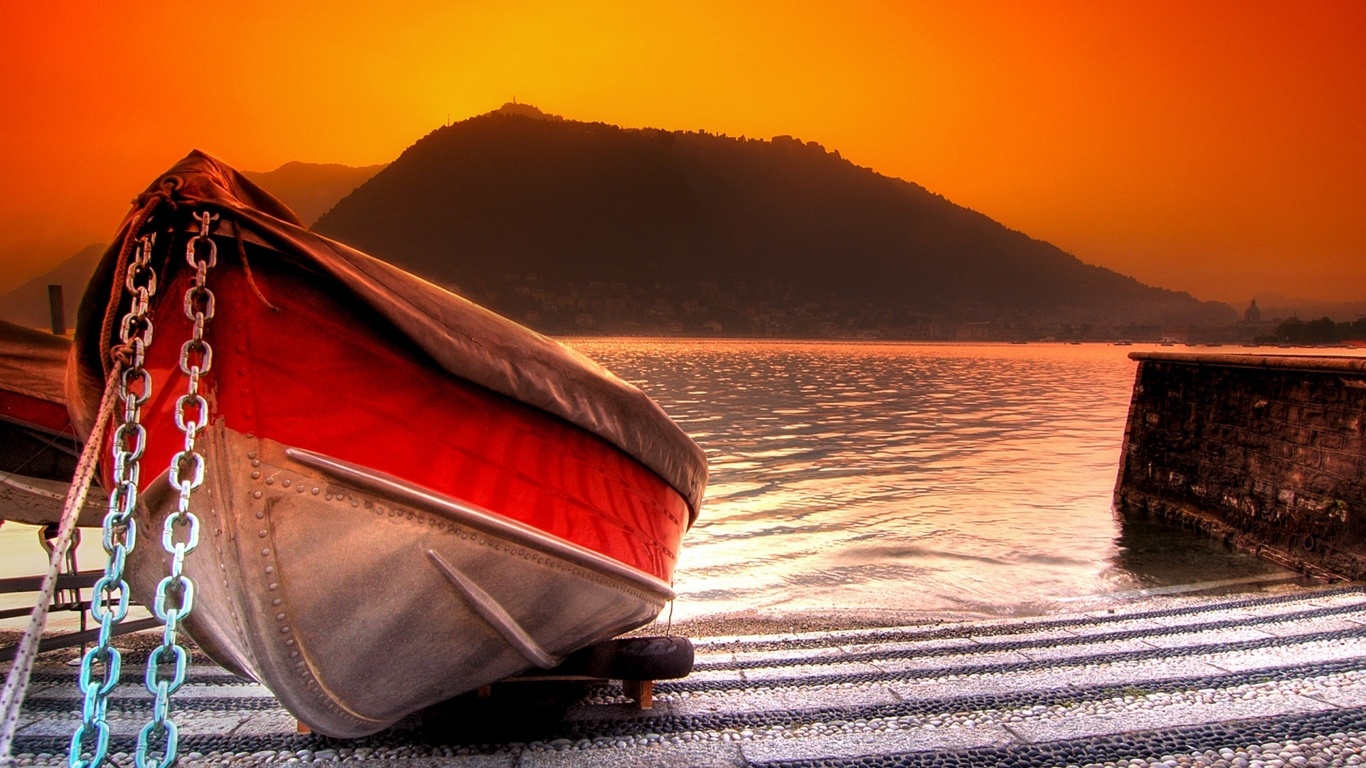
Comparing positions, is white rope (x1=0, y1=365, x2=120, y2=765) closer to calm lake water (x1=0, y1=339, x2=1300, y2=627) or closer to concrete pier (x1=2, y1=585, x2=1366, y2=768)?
concrete pier (x1=2, y1=585, x2=1366, y2=768)

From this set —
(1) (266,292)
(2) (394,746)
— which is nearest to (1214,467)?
(2) (394,746)

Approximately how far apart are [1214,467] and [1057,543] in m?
2.18

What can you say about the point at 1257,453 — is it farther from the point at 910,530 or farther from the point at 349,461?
the point at 349,461

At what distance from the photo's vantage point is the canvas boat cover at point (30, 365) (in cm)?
489

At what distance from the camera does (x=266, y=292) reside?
2330 mm

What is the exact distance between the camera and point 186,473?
2.26 m

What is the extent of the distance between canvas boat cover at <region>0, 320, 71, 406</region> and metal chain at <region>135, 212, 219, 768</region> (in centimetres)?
363

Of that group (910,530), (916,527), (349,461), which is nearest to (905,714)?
(349,461)

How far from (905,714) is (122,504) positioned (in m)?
3.10

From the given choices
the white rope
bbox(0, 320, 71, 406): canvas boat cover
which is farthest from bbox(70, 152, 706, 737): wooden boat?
bbox(0, 320, 71, 406): canvas boat cover

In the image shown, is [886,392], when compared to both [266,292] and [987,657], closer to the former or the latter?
[987,657]

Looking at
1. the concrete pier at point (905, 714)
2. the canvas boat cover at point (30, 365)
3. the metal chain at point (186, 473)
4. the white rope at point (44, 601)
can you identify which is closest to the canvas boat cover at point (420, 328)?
the metal chain at point (186, 473)

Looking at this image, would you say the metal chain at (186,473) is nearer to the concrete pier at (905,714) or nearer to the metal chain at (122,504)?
the metal chain at (122,504)

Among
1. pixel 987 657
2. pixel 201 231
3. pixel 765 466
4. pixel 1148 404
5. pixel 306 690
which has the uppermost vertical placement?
pixel 201 231
